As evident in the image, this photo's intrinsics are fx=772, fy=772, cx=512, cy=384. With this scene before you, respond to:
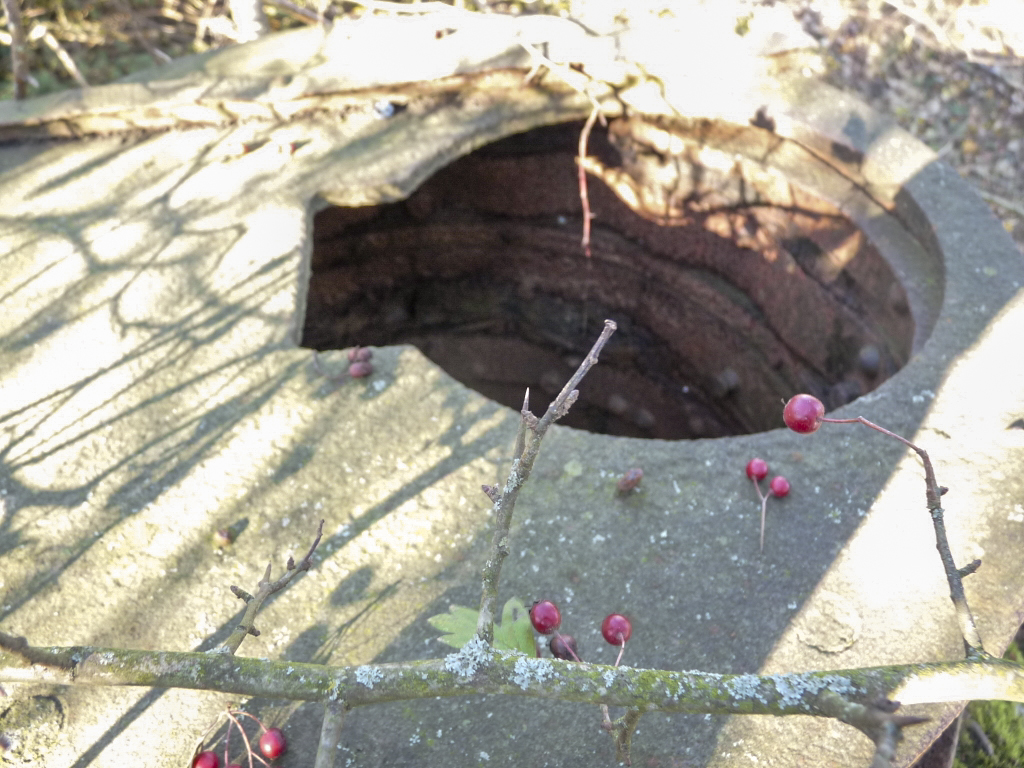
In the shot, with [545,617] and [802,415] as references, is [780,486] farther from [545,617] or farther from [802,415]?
[545,617]

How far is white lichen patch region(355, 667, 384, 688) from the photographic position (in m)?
1.17

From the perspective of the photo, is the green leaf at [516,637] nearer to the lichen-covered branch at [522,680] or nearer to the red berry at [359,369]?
the lichen-covered branch at [522,680]

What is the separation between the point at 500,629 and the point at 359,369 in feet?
3.70

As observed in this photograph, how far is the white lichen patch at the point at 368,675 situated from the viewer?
3.83 feet

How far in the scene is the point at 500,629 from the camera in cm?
133

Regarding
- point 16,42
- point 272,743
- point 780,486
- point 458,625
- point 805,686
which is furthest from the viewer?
point 16,42

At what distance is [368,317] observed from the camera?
4426mm

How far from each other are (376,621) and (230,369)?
0.95 m

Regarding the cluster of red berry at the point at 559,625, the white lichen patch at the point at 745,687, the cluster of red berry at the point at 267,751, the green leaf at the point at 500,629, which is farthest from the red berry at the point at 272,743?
the white lichen patch at the point at 745,687

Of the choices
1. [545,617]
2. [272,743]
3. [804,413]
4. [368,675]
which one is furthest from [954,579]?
[272,743]

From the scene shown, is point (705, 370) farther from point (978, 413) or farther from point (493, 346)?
point (978, 413)

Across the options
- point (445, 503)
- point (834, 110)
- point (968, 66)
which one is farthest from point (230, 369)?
point (968, 66)

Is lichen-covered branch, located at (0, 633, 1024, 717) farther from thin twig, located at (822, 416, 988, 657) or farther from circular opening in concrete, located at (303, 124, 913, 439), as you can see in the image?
circular opening in concrete, located at (303, 124, 913, 439)

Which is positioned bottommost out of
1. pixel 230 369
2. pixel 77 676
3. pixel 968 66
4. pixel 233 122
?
pixel 968 66
